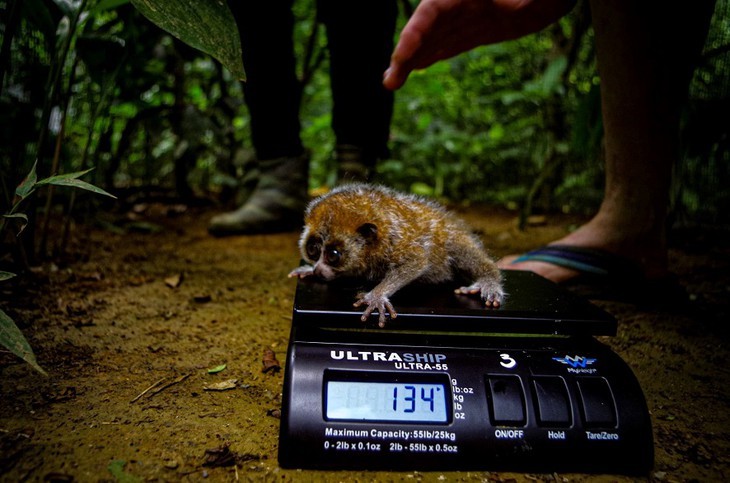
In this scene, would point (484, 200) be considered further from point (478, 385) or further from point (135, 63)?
point (478, 385)

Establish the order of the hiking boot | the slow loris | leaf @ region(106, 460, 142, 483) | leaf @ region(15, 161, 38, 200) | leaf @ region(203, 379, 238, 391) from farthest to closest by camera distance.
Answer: the hiking boot → the slow loris → leaf @ region(203, 379, 238, 391) → leaf @ region(15, 161, 38, 200) → leaf @ region(106, 460, 142, 483)

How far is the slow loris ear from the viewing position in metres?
1.48

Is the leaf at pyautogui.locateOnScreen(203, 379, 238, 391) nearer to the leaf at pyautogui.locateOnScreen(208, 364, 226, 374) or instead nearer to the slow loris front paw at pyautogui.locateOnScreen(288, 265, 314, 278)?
the leaf at pyautogui.locateOnScreen(208, 364, 226, 374)

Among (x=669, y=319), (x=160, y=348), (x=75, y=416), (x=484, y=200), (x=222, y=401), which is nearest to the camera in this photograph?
(x=75, y=416)

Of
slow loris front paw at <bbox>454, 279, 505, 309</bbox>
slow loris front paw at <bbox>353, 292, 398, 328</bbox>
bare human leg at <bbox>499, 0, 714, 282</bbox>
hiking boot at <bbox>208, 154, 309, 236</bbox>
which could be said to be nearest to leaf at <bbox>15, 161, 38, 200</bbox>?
slow loris front paw at <bbox>353, 292, 398, 328</bbox>

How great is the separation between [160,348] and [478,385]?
1.08 metres

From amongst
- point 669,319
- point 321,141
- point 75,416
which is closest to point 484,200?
point 321,141

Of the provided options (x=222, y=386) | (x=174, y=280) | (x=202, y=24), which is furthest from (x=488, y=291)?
(x=174, y=280)

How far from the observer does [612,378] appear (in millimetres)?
1054

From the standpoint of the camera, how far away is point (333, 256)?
1483mm

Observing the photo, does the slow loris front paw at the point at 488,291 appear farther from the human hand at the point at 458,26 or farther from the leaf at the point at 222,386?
the human hand at the point at 458,26

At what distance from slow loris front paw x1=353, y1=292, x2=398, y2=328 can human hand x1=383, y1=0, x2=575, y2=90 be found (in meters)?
1.05

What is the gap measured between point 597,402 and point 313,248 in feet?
3.17

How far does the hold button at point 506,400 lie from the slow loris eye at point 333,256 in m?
0.64
